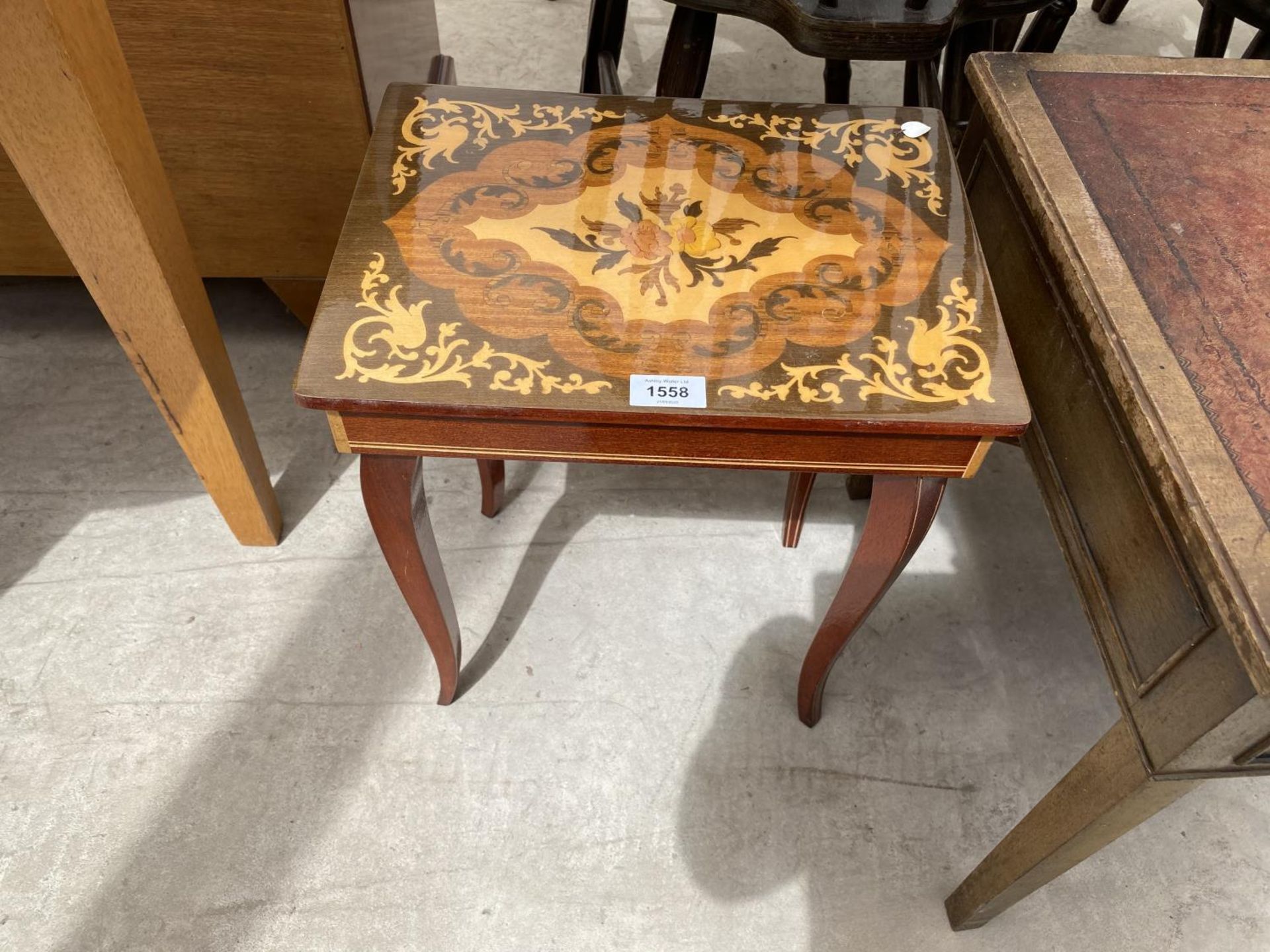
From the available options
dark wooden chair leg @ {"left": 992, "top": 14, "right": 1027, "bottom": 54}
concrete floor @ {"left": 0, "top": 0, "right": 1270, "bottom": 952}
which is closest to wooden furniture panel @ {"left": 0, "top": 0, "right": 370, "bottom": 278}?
concrete floor @ {"left": 0, "top": 0, "right": 1270, "bottom": 952}

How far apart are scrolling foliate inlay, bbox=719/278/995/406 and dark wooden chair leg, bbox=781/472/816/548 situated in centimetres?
44

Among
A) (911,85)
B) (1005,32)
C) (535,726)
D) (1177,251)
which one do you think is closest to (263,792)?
(535,726)

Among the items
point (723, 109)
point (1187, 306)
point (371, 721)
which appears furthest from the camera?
point (371, 721)

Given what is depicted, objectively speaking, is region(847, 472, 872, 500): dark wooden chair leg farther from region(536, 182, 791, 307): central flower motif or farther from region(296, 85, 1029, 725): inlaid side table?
region(536, 182, 791, 307): central flower motif

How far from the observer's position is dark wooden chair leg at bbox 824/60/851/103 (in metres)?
1.52

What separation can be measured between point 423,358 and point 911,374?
1.37ft

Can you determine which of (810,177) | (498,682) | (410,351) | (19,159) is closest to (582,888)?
(498,682)

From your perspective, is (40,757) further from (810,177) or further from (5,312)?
(810,177)

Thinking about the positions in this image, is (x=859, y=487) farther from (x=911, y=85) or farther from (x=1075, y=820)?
(x=911, y=85)

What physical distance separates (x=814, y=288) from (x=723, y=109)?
310mm

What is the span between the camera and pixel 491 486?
4.23 feet

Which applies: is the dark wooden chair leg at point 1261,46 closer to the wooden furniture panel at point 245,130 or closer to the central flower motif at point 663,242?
the central flower motif at point 663,242

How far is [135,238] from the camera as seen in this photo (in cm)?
88

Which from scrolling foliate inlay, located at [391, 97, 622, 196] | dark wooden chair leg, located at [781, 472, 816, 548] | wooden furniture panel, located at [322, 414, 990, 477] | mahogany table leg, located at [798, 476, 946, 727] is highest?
scrolling foliate inlay, located at [391, 97, 622, 196]
